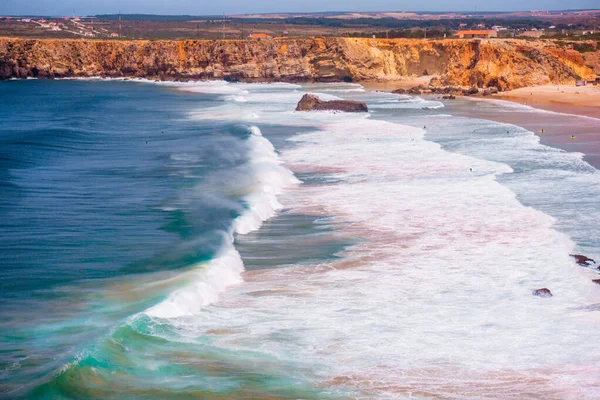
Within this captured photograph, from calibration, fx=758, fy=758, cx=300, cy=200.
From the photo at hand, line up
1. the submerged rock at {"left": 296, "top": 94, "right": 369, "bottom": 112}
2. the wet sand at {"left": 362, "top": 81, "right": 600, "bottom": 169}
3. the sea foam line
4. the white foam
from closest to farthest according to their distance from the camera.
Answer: the sea foam line
the white foam
the wet sand at {"left": 362, "top": 81, "right": 600, "bottom": 169}
the submerged rock at {"left": 296, "top": 94, "right": 369, "bottom": 112}

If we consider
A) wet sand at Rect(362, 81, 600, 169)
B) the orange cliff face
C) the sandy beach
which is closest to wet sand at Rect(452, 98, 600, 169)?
wet sand at Rect(362, 81, 600, 169)

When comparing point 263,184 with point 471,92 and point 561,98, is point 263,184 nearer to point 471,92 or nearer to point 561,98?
point 561,98

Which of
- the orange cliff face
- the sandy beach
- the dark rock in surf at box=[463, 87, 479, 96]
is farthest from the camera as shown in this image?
the orange cliff face

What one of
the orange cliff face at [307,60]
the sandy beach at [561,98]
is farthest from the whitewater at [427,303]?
the orange cliff face at [307,60]

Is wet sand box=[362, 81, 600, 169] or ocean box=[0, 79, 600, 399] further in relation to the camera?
wet sand box=[362, 81, 600, 169]

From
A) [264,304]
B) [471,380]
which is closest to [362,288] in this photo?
[264,304]

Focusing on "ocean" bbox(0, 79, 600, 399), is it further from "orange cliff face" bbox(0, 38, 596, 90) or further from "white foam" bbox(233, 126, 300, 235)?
"orange cliff face" bbox(0, 38, 596, 90)

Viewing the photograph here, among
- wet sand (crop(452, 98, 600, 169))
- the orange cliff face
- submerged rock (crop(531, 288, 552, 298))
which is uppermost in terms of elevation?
the orange cliff face
